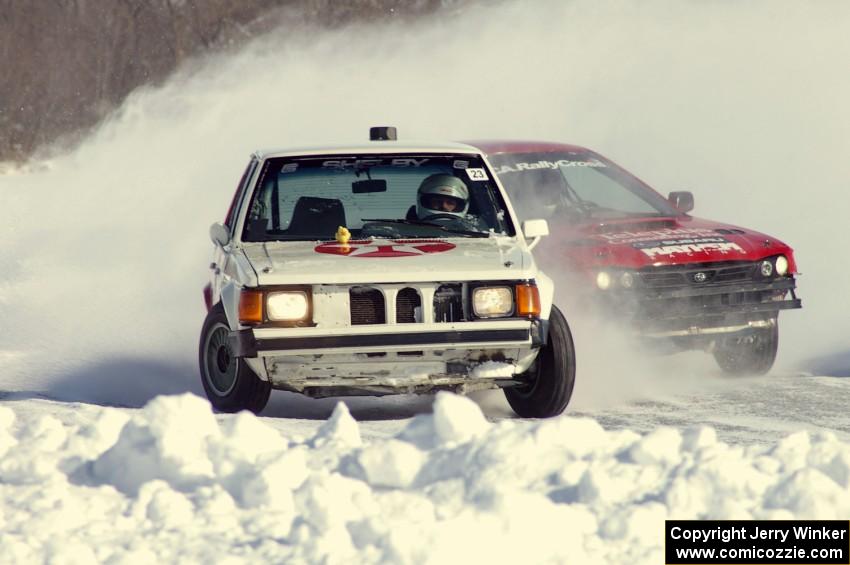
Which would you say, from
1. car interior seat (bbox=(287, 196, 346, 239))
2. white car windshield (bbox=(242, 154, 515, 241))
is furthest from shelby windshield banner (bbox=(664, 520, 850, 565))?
car interior seat (bbox=(287, 196, 346, 239))

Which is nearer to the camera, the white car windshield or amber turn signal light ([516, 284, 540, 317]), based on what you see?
amber turn signal light ([516, 284, 540, 317])

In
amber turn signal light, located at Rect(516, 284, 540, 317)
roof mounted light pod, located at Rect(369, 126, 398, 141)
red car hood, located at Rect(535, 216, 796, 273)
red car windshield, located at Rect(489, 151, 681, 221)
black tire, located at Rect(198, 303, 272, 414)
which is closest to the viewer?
amber turn signal light, located at Rect(516, 284, 540, 317)

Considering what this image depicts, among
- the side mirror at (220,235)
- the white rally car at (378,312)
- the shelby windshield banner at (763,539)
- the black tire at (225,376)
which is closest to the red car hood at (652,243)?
the white rally car at (378,312)

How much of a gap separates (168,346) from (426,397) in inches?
109

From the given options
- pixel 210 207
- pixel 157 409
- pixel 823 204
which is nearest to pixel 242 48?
pixel 210 207

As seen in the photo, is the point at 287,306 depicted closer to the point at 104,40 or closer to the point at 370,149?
the point at 370,149

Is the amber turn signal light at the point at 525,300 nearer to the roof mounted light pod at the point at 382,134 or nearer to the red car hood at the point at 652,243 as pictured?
the red car hood at the point at 652,243

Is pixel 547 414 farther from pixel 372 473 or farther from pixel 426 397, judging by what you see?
pixel 372 473

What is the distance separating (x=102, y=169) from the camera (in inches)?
1204

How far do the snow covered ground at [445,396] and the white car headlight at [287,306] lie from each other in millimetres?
490

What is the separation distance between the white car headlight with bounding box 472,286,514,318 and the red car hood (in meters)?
2.14

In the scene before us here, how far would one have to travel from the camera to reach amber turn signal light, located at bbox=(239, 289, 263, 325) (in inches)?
292

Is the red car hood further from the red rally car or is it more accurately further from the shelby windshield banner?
the shelby windshield banner

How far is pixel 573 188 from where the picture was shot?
432 inches
